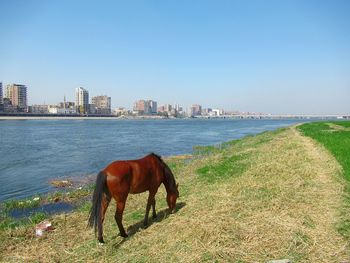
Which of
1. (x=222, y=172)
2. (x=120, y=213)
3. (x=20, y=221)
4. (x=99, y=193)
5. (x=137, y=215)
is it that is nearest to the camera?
(x=99, y=193)

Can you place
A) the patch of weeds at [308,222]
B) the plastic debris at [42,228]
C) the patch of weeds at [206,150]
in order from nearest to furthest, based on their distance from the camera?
1. the patch of weeds at [308,222]
2. the plastic debris at [42,228]
3. the patch of weeds at [206,150]

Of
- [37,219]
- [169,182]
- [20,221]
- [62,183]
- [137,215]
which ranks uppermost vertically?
[169,182]

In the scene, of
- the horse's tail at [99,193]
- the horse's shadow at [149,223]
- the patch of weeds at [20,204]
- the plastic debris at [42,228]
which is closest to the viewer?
the horse's tail at [99,193]

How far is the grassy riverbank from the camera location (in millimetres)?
7027

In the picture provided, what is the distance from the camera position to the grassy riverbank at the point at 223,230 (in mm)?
7027

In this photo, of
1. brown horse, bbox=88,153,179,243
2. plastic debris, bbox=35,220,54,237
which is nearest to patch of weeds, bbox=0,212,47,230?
plastic debris, bbox=35,220,54,237

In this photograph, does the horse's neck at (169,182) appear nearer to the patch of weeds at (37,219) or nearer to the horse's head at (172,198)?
the horse's head at (172,198)

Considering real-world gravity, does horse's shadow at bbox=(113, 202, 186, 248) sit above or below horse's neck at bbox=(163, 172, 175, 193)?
below

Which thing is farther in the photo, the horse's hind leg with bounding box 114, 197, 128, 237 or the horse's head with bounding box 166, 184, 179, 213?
the horse's head with bounding box 166, 184, 179, 213

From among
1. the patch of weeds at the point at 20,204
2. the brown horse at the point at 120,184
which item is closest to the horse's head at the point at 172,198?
the brown horse at the point at 120,184

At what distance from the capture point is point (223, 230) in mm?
7773

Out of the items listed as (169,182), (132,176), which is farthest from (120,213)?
(169,182)

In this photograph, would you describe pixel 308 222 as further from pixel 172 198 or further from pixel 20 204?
pixel 20 204

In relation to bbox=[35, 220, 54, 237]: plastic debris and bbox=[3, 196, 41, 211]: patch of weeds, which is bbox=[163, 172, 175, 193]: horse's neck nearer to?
bbox=[35, 220, 54, 237]: plastic debris
